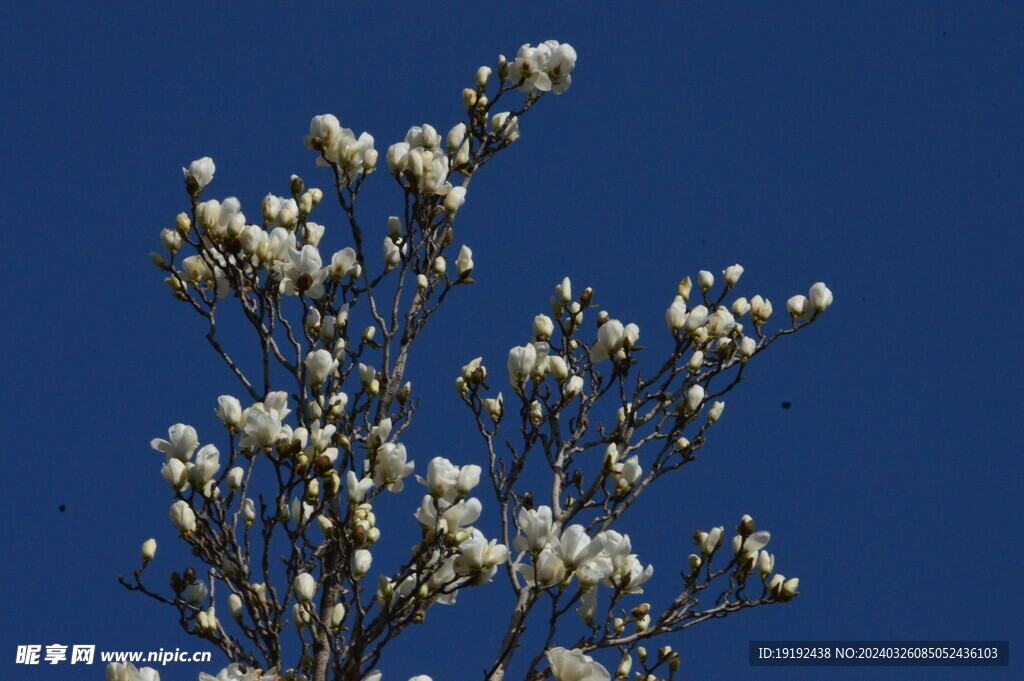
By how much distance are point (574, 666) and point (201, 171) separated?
2.31 metres

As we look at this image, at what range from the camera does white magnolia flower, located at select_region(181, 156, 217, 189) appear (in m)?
4.44

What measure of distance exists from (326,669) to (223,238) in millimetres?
1619

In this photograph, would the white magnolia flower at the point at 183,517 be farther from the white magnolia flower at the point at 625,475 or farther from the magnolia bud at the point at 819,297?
the magnolia bud at the point at 819,297

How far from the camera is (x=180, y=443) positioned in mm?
3986

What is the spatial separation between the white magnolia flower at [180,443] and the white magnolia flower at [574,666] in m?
1.40

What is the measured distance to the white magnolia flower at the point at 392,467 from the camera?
3.91m

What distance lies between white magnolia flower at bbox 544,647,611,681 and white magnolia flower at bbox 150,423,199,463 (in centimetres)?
140

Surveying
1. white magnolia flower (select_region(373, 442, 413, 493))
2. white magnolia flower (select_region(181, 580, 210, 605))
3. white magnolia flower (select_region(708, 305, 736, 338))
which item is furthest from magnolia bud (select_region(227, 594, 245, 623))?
white magnolia flower (select_region(708, 305, 736, 338))

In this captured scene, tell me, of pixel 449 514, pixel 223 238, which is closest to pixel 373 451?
pixel 449 514

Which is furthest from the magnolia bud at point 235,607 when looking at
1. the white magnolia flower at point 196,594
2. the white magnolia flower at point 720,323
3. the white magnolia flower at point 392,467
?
the white magnolia flower at point 720,323

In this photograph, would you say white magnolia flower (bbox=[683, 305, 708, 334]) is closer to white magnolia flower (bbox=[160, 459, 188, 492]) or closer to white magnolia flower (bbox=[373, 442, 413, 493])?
white magnolia flower (bbox=[373, 442, 413, 493])

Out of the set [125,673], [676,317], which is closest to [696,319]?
[676,317]

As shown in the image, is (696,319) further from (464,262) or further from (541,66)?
(541,66)

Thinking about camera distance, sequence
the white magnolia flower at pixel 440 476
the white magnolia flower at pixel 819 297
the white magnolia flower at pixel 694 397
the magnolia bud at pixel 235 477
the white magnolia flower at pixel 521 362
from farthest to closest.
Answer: the white magnolia flower at pixel 819 297 < the white magnolia flower at pixel 694 397 < the white magnolia flower at pixel 521 362 < the magnolia bud at pixel 235 477 < the white magnolia flower at pixel 440 476
